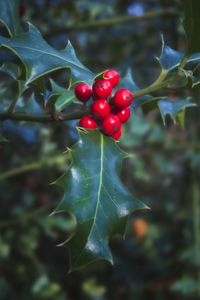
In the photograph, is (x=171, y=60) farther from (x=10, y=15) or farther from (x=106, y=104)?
(x=10, y=15)

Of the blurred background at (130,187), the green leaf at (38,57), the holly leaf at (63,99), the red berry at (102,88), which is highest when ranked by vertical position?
the green leaf at (38,57)

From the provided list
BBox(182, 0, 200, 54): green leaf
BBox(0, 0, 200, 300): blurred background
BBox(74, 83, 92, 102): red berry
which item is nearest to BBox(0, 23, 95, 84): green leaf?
BBox(74, 83, 92, 102): red berry

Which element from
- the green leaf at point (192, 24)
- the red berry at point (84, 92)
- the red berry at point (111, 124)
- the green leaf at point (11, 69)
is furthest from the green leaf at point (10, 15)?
the green leaf at point (192, 24)

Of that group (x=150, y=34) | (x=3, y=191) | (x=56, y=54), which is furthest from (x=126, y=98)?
(x=150, y=34)

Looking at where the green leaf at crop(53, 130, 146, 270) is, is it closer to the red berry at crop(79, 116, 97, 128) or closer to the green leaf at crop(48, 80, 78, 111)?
the red berry at crop(79, 116, 97, 128)

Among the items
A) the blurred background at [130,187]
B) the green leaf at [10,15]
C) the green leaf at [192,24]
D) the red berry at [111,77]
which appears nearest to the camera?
the green leaf at [192,24]

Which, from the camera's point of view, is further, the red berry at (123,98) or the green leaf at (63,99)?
the green leaf at (63,99)

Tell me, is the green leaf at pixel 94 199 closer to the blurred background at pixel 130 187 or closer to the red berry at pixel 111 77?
the red berry at pixel 111 77

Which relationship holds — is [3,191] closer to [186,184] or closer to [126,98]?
[186,184]
